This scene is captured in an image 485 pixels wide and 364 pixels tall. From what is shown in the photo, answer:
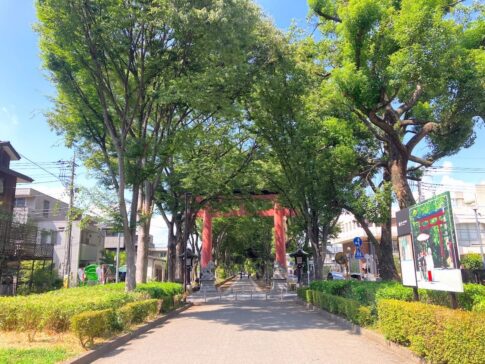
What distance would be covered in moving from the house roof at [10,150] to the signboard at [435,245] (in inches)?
1090

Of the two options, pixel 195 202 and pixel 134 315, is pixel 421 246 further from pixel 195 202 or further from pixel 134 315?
pixel 195 202

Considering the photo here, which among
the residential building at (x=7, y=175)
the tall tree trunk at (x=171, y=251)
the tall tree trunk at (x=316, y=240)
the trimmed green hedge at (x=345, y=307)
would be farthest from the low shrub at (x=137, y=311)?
the residential building at (x=7, y=175)

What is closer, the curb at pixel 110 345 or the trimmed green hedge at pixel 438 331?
the trimmed green hedge at pixel 438 331

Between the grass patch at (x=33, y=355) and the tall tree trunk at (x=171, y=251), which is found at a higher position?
the tall tree trunk at (x=171, y=251)

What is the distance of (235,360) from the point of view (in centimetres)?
748

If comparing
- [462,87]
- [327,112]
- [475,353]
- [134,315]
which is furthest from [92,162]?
[475,353]

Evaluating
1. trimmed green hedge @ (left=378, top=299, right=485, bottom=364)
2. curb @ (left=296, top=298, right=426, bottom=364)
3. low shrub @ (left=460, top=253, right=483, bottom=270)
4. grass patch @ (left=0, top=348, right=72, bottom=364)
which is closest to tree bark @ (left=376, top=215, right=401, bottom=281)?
curb @ (left=296, top=298, right=426, bottom=364)

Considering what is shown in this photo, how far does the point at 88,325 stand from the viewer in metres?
8.10

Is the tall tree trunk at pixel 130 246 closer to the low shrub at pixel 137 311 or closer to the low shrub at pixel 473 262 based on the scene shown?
the low shrub at pixel 137 311

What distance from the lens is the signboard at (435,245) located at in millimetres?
6770

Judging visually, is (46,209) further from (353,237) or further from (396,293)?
(396,293)

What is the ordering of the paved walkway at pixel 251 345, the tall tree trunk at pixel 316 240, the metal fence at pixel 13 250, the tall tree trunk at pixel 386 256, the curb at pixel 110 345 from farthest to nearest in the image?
the metal fence at pixel 13 250 < the tall tree trunk at pixel 316 240 < the tall tree trunk at pixel 386 256 < the paved walkway at pixel 251 345 < the curb at pixel 110 345

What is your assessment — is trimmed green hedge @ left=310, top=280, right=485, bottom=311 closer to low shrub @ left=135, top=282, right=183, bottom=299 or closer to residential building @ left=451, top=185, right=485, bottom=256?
low shrub @ left=135, top=282, right=183, bottom=299

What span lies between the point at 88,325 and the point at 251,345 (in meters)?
3.42
